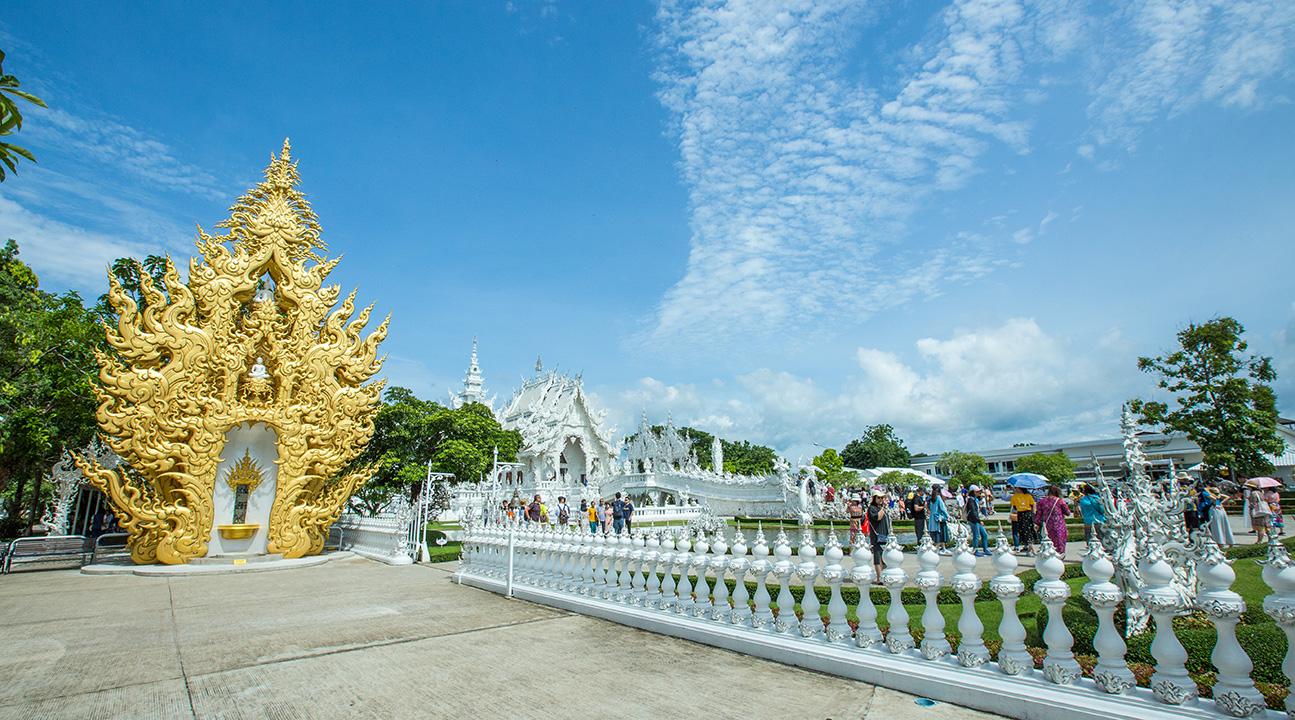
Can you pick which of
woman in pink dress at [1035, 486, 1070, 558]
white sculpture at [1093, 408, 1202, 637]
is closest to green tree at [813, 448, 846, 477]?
woman in pink dress at [1035, 486, 1070, 558]

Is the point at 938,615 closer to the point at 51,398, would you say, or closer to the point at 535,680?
the point at 535,680

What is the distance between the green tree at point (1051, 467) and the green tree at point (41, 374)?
157 ft

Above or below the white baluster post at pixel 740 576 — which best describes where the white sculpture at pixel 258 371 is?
above

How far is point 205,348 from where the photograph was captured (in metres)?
13.2

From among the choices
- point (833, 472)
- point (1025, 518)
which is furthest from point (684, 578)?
point (833, 472)

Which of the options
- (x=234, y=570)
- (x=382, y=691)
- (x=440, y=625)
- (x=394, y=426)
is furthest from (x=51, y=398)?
(x=382, y=691)

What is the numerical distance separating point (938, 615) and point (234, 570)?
1383cm

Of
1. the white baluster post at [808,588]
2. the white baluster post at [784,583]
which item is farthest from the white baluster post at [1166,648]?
the white baluster post at [784,583]

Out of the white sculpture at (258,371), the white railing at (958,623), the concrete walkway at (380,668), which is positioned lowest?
the concrete walkway at (380,668)

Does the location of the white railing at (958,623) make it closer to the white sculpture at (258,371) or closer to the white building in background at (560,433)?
the white sculpture at (258,371)

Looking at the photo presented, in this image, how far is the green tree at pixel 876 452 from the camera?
7931 centimetres

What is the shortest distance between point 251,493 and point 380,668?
1148 centimetres

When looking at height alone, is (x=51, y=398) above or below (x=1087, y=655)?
above

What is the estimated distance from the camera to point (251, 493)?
548 inches
